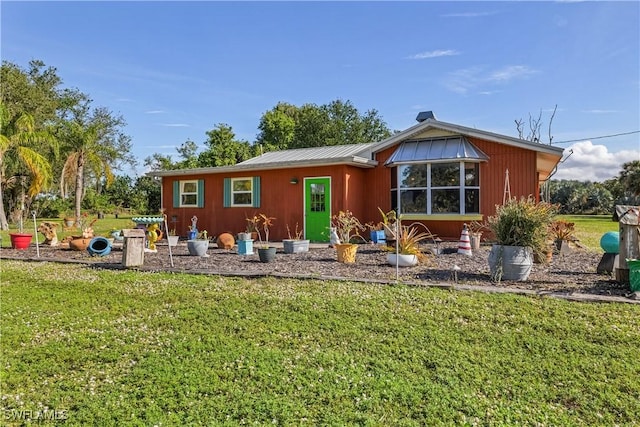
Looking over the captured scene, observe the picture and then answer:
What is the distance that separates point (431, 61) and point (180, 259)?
10.8 meters

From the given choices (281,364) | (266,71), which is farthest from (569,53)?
(281,364)

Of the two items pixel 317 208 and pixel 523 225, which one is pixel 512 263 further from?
pixel 317 208

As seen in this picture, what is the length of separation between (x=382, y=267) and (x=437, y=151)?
555 centimetres

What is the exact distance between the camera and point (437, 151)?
11875mm

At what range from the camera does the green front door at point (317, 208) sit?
12.6 m

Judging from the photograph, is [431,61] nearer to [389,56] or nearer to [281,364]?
[389,56]

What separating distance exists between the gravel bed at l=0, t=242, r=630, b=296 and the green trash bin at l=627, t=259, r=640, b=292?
0.13m

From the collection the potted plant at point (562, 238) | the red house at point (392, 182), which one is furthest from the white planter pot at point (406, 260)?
the red house at point (392, 182)

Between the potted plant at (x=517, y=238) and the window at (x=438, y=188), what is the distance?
216 inches

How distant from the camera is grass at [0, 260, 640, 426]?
2896 millimetres

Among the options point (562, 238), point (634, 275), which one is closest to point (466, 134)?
point (562, 238)

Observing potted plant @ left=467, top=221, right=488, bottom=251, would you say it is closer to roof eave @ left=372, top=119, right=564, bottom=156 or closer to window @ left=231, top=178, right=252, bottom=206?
roof eave @ left=372, top=119, right=564, bottom=156

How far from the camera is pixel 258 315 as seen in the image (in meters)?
4.71

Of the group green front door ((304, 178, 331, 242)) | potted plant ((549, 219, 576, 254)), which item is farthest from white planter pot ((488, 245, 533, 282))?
green front door ((304, 178, 331, 242))
